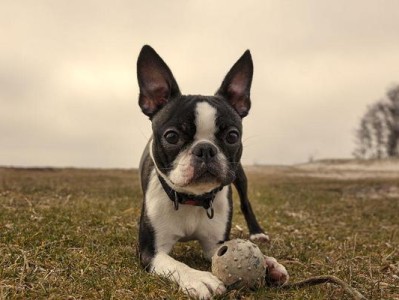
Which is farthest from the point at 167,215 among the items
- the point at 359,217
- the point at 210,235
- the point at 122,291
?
the point at 359,217

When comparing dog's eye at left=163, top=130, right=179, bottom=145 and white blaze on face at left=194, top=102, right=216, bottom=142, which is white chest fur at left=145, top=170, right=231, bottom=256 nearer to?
dog's eye at left=163, top=130, right=179, bottom=145

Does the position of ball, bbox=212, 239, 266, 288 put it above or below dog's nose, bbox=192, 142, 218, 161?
below

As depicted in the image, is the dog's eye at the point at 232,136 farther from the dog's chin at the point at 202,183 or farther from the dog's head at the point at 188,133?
the dog's chin at the point at 202,183

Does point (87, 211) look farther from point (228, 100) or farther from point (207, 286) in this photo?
point (207, 286)

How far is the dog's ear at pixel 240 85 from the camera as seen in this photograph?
5.80 metres

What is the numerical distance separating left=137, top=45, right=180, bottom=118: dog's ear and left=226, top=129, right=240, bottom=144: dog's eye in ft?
3.02

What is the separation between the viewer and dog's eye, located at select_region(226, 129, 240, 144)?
498cm

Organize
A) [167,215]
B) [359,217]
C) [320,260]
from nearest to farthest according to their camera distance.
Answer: [167,215] < [320,260] < [359,217]

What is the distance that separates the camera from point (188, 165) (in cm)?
466

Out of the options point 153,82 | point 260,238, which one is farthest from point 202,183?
point 260,238

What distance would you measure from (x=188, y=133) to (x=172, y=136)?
0.56 feet

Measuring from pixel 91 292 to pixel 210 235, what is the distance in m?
1.62

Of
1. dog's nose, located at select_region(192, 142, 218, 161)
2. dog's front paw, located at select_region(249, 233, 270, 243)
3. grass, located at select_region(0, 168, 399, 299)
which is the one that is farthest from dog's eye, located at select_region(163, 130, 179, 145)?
dog's front paw, located at select_region(249, 233, 270, 243)

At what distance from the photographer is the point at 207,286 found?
4.08 meters
